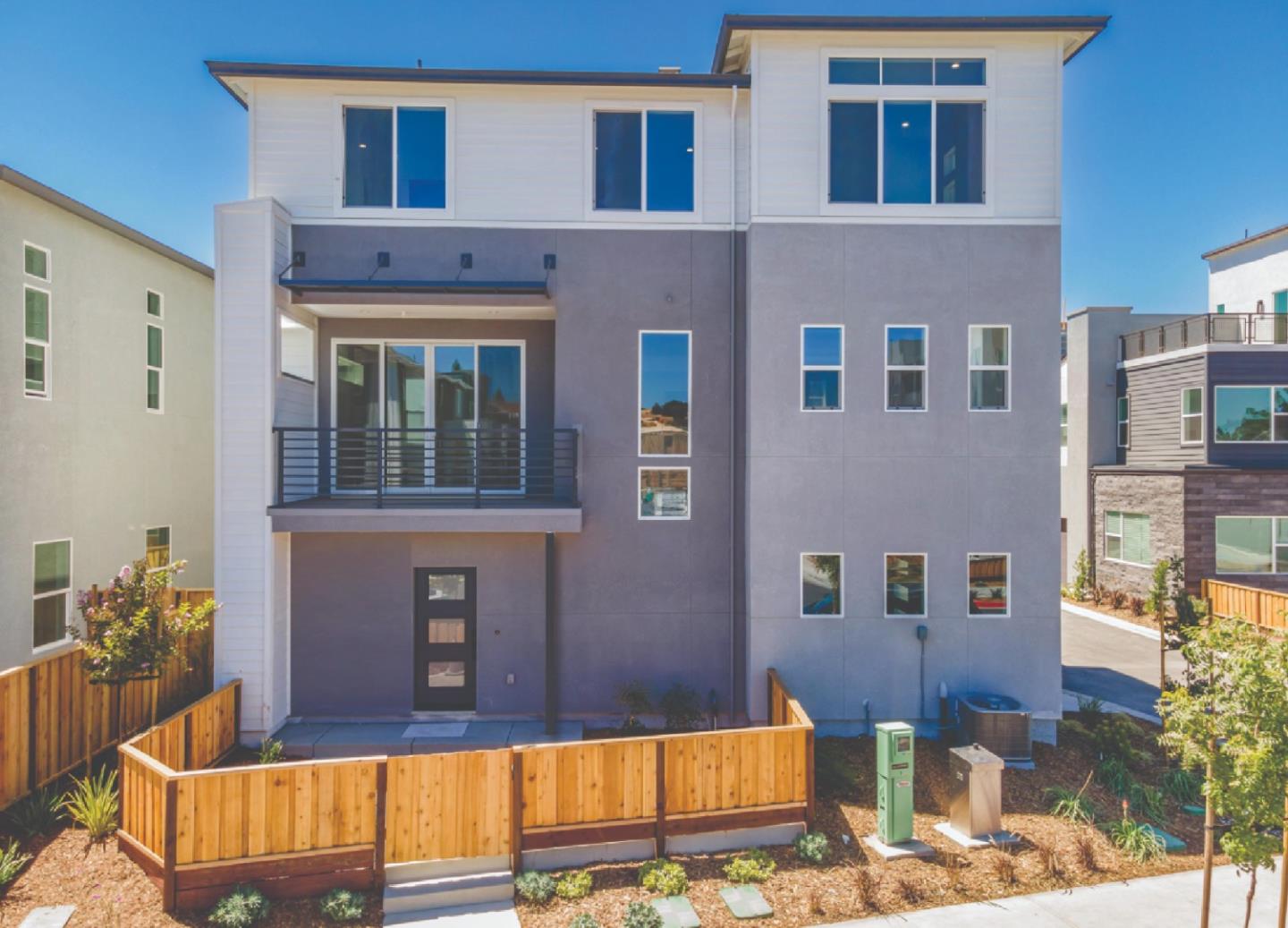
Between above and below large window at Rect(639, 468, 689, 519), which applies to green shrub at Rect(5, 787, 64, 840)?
below

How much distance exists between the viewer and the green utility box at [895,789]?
7371 millimetres

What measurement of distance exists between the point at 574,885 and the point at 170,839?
356 cm

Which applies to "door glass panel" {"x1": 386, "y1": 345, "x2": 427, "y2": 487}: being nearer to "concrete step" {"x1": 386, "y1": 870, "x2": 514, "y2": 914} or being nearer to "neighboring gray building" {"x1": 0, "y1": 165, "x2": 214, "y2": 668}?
"neighboring gray building" {"x1": 0, "y1": 165, "x2": 214, "y2": 668}

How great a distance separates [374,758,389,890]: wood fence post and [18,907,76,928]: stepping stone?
249cm

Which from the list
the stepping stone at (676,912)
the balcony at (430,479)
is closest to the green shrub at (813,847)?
the stepping stone at (676,912)

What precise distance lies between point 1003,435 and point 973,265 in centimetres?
246

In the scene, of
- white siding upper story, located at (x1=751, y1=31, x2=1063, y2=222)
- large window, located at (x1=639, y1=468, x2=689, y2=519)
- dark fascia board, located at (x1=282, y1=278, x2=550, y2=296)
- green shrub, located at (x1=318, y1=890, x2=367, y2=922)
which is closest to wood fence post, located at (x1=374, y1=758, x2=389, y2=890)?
green shrub, located at (x1=318, y1=890, x2=367, y2=922)

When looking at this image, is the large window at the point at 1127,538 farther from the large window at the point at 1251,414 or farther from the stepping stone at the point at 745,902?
the stepping stone at the point at 745,902

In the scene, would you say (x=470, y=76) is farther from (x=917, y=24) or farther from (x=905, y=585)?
(x=905, y=585)

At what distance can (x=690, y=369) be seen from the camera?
10.3m

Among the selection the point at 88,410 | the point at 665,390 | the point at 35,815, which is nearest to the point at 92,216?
the point at 88,410

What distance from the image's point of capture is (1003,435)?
32.7ft

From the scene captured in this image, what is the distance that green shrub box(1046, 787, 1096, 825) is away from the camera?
8.03 m

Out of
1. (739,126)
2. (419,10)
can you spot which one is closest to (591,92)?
(739,126)
